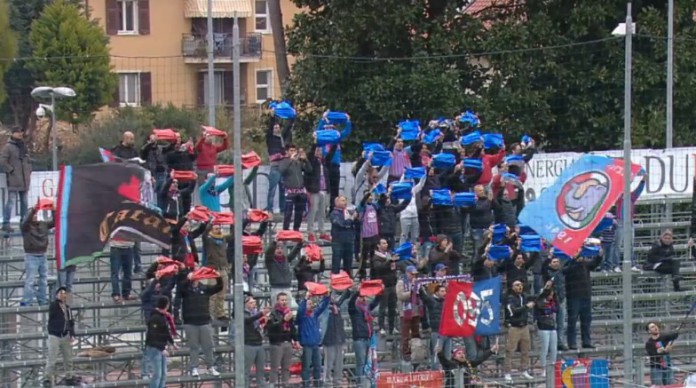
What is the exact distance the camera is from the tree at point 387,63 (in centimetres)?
2798

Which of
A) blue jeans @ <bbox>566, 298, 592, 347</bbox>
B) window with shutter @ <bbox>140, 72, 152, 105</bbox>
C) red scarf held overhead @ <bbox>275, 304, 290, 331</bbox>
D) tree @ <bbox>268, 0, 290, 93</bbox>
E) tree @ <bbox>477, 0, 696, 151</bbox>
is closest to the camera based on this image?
red scarf held overhead @ <bbox>275, 304, 290, 331</bbox>


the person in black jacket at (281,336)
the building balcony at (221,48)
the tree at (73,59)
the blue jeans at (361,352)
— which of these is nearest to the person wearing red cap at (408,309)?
the blue jeans at (361,352)

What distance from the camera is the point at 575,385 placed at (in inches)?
791

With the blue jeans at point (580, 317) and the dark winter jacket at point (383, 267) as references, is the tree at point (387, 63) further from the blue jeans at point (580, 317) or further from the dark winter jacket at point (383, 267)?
the dark winter jacket at point (383, 267)

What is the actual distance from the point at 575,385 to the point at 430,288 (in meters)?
2.27

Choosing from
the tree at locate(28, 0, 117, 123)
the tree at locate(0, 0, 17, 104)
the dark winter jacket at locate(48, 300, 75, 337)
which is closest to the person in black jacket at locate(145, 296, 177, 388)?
the dark winter jacket at locate(48, 300, 75, 337)

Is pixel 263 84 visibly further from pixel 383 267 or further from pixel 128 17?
pixel 383 267

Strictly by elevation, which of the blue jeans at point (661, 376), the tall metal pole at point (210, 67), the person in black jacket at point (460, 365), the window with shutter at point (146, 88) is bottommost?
the blue jeans at point (661, 376)

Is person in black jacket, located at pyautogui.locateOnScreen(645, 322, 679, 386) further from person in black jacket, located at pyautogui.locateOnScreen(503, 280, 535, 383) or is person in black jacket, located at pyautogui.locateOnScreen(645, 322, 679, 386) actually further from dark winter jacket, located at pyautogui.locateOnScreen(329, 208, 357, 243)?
dark winter jacket, located at pyautogui.locateOnScreen(329, 208, 357, 243)

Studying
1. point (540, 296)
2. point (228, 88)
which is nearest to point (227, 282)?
point (540, 296)

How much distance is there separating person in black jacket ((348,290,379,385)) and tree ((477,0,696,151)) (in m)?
8.74

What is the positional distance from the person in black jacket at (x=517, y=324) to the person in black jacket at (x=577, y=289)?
0.81 meters

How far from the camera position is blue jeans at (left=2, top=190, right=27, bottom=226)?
838 inches

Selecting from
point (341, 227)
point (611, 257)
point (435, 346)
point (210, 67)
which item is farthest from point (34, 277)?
point (611, 257)
